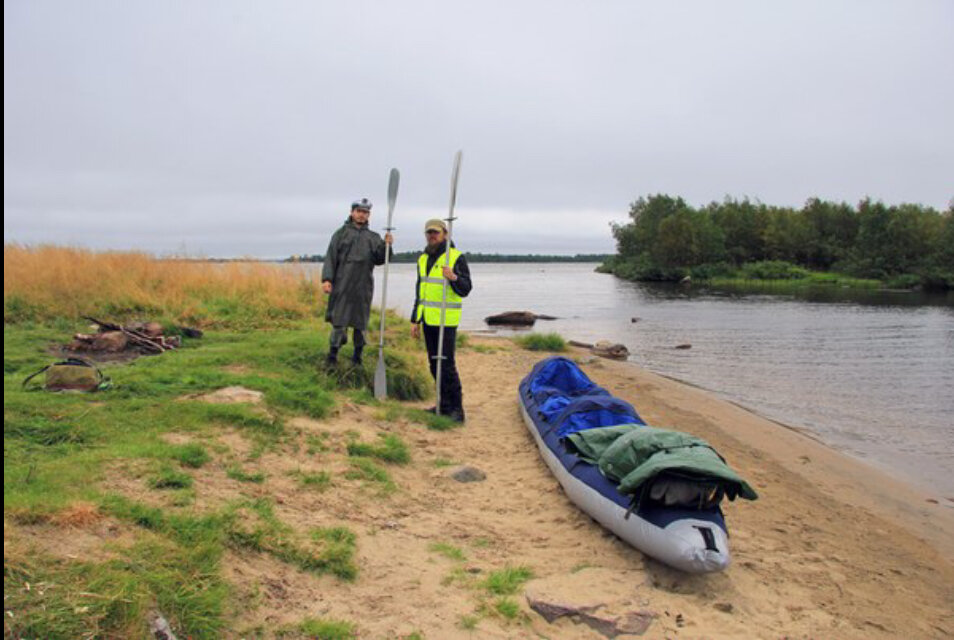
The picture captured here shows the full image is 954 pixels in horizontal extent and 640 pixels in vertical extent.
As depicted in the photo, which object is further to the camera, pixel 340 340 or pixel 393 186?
Answer: pixel 393 186

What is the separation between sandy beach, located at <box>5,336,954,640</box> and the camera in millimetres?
3666

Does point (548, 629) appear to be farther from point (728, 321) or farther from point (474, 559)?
point (728, 321)

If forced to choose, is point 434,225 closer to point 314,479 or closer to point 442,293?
point 442,293

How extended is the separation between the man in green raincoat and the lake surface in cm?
726

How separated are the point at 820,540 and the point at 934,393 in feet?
32.7

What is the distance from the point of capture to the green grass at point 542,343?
56.9 ft

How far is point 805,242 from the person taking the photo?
241 ft

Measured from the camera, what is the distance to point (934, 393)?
523 inches

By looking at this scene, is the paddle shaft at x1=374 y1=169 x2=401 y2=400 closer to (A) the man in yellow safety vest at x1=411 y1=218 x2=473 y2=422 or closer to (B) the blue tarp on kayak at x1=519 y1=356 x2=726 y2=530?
(A) the man in yellow safety vest at x1=411 y1=218 x2=473 y2=422

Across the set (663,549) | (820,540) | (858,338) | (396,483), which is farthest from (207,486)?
(858,338)

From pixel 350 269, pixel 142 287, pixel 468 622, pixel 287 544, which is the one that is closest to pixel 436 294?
pixel 350 269

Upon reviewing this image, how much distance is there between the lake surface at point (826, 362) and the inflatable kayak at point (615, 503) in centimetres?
459

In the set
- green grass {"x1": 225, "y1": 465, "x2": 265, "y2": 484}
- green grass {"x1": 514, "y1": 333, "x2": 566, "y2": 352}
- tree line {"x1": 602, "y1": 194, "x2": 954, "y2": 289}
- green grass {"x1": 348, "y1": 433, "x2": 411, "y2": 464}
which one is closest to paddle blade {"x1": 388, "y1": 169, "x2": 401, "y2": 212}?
green grass {"x1": 348, "y1": 433, "x2": 411, "y2": 464}

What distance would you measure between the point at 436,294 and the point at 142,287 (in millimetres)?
7841
